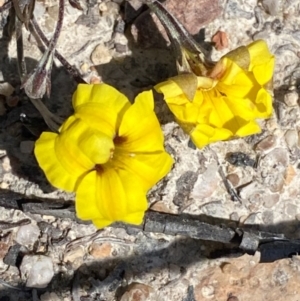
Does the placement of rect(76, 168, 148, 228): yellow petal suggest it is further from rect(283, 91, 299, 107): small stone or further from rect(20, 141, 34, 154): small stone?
rect(283, 91, 299, 107): small stone

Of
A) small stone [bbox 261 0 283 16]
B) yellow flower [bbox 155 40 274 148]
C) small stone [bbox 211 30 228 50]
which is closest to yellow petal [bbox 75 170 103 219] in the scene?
yellow flower [bbox 155 40 274 148]

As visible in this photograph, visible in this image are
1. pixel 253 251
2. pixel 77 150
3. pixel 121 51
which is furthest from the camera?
pixel 121 51

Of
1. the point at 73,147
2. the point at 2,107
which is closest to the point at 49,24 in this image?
the point at 2,107

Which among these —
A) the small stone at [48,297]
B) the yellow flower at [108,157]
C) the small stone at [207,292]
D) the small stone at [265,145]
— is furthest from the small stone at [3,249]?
the small stone at [265,145]

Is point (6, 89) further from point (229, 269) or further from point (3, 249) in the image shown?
point (229, 269)

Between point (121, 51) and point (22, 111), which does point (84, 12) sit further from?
point (22, 111)

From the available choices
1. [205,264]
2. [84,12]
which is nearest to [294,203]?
[205,264]

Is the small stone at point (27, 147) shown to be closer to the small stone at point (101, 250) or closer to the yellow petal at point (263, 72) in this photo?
the small stone at point (101, 250)
